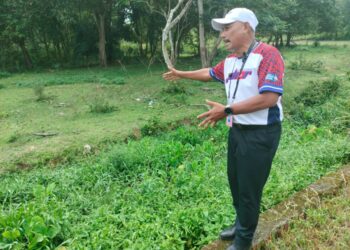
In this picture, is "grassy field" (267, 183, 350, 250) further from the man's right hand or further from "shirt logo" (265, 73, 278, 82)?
the man's right hand

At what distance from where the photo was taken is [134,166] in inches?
183

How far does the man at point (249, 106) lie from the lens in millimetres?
1995

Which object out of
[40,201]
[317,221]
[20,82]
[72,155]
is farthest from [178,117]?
[20,82]

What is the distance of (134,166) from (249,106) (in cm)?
290

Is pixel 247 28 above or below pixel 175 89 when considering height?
above

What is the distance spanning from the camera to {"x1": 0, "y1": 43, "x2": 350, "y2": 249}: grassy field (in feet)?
9.34

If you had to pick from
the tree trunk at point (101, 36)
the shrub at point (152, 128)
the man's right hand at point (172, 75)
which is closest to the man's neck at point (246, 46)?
the man's right hand at point (172, 75)

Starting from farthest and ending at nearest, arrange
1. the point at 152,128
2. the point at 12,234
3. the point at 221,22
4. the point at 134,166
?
the point at 152,128, the point at 134,166, the point at 12,234, the point at 221,22

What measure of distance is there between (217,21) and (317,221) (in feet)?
6.09

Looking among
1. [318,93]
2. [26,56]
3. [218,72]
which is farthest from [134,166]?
[26,56]

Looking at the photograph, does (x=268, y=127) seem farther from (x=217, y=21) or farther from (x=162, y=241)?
(x=162, y=241)

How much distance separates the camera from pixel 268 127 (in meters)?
2.13

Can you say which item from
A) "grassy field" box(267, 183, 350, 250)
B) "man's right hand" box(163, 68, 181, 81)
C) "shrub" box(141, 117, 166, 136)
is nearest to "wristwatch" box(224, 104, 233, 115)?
"man's right hand" box(163, 68, 181, 81)

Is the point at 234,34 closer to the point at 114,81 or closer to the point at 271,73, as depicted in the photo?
the point at 271,73
